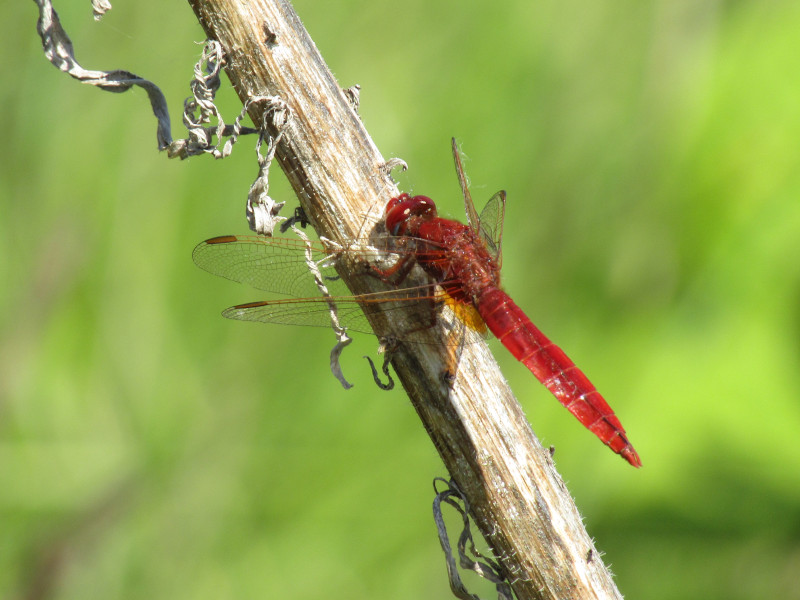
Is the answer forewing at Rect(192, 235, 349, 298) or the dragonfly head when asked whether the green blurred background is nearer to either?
forewing at Rect(192, 235, 349, 298)

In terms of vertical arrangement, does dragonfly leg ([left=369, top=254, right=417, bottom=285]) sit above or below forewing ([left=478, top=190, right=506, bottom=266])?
below

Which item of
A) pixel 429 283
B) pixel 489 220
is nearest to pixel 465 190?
pixel 489 220

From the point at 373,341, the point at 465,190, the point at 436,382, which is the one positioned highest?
the point at 465,190

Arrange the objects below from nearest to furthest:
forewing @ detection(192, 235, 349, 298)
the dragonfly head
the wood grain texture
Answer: the wood grain texture < the dragonfly head < forewing @ detection(192, 235, 349, 298)

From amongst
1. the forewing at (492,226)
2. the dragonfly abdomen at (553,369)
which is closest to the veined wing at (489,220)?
the forewing at (492,226)

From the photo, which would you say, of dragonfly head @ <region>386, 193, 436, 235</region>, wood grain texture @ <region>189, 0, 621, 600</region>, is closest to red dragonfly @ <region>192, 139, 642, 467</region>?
dragonfly head @ <region>386, 193, 436, 235</region>

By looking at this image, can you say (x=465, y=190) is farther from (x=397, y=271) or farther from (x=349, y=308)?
(x=349, y=308)
